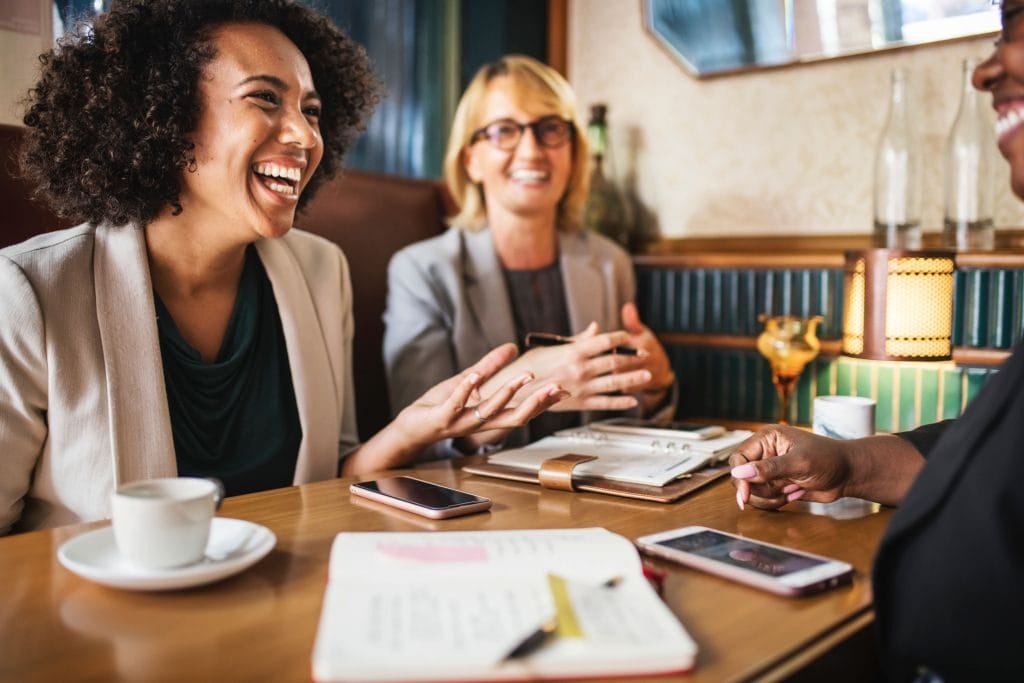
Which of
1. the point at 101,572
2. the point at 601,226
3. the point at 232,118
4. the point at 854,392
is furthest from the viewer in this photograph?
the point at 601,226

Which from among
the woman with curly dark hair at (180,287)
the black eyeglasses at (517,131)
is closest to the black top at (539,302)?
the black eyeglasses at (517,131)

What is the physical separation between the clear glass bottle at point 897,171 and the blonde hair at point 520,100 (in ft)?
2.71

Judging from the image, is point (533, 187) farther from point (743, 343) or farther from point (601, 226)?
point (743, 343)

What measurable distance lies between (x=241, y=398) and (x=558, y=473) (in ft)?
2.27

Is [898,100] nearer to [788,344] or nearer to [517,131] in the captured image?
[788,344]

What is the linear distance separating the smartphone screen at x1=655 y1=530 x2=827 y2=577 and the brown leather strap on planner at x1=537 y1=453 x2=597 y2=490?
0.93 ft

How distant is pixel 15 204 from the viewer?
167 cm

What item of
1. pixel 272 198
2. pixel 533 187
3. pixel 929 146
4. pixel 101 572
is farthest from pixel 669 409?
pixel 101 572

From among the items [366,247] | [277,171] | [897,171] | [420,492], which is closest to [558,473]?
[420,492]

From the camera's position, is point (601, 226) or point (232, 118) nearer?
point (232, 118)

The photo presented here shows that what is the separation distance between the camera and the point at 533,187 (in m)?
2.37

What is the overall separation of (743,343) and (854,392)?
37cm

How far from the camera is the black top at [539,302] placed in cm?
237

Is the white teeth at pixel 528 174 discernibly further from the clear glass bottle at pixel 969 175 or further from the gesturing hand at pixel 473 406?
the clear glass bottle at pixel 969 175
